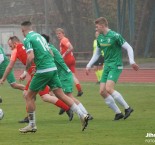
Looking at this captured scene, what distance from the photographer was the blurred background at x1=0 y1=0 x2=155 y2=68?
170ft

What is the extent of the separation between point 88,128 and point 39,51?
198cm

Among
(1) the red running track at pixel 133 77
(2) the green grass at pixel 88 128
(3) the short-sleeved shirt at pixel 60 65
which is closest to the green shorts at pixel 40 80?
(2) the green grass at pixel 88 128

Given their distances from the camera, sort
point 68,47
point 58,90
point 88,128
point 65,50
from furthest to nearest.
→ point 65,50 → point 68,47 → point 88,128 → point 58,90

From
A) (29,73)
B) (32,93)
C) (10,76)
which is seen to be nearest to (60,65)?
(29,73)

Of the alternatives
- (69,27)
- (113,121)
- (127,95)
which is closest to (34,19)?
(69,27)

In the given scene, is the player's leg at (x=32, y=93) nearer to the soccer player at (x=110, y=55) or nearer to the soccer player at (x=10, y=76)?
the soccer player at (x=110, y=55)

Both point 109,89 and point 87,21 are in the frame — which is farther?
point 87,21

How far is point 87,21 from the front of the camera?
61594 millimetres

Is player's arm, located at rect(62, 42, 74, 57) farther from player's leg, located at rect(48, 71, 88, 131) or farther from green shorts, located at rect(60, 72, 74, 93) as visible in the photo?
player's leg, located at rect(48, 71, 88, 131)

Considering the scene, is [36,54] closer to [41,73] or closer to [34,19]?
[41,73]

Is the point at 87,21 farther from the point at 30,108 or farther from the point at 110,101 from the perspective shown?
the point at 30,108

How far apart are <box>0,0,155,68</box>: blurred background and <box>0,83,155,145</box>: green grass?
1038 inches

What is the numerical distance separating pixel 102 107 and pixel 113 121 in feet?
12.6

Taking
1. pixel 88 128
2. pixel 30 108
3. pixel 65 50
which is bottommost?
pixel 65 50
